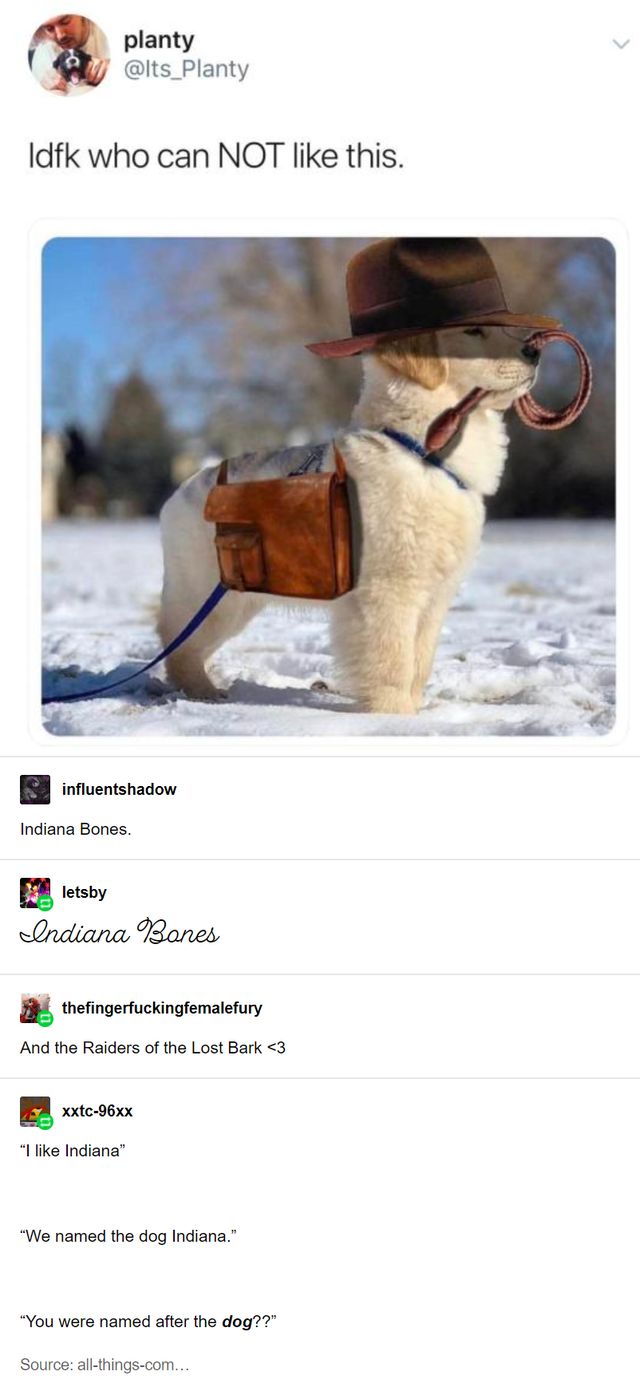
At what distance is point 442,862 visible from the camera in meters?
2.13

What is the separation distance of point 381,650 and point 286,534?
335mm

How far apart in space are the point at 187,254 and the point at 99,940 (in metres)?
3.36

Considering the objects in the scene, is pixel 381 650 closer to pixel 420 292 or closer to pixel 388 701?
pixel 388 701

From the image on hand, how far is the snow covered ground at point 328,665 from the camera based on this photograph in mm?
2416

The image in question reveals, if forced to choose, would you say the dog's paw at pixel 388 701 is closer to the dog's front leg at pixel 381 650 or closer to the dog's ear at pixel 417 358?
the dog's front leg at pixel 381 650

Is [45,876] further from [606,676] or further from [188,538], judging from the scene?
[606,676]

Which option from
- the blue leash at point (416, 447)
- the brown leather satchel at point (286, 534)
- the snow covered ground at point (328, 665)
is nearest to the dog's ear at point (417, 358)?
the blue leash at point (416, 447)

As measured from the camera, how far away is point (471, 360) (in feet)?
8.68

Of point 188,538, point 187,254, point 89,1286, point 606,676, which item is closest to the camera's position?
point 89,1286

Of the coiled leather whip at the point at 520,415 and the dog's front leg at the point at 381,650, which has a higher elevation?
the coiled leather whip at the point at 520,415
